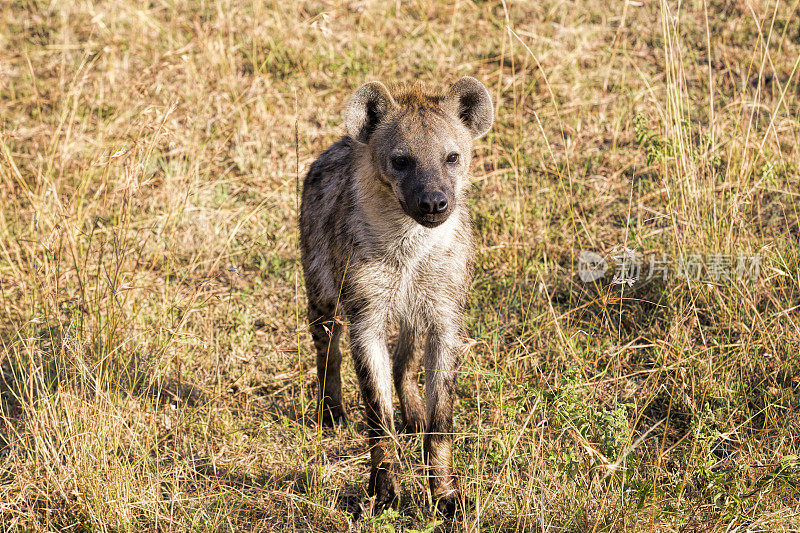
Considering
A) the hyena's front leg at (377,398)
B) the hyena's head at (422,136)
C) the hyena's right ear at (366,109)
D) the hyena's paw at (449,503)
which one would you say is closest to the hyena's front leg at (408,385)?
the hyena's front leg at (377,398)

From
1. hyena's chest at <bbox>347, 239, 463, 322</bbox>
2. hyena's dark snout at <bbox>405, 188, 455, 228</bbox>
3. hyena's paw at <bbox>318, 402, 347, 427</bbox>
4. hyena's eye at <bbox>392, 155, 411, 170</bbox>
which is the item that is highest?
hyena's eye at <bbox>392, 155, 411, 170</bbox>

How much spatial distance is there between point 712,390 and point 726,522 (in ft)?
3.26

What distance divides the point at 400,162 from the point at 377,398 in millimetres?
1071

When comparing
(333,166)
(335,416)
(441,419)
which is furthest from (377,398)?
(333,166)

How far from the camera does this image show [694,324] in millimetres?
3988

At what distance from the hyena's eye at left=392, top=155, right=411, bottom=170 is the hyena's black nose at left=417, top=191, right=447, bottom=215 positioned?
0.26m

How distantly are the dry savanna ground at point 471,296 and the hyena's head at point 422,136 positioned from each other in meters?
0.79

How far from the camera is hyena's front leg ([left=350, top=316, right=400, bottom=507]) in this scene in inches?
136

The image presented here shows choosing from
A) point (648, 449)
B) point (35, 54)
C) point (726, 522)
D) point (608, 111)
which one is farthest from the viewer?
point (35, 54)

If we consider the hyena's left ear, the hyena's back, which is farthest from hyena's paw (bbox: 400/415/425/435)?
the hyena's left ear

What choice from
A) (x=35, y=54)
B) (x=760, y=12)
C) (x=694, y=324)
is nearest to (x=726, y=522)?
(x=694, y=324)

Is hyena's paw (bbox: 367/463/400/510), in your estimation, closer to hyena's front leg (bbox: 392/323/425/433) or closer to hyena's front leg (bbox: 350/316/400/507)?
hyena's front leg (bbox: 350/316/400/507)

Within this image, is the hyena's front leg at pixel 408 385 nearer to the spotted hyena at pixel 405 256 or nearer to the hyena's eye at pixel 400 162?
the spotted hyena at pixel 405 256

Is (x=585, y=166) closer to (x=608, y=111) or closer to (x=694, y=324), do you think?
(x=608, y=111)
